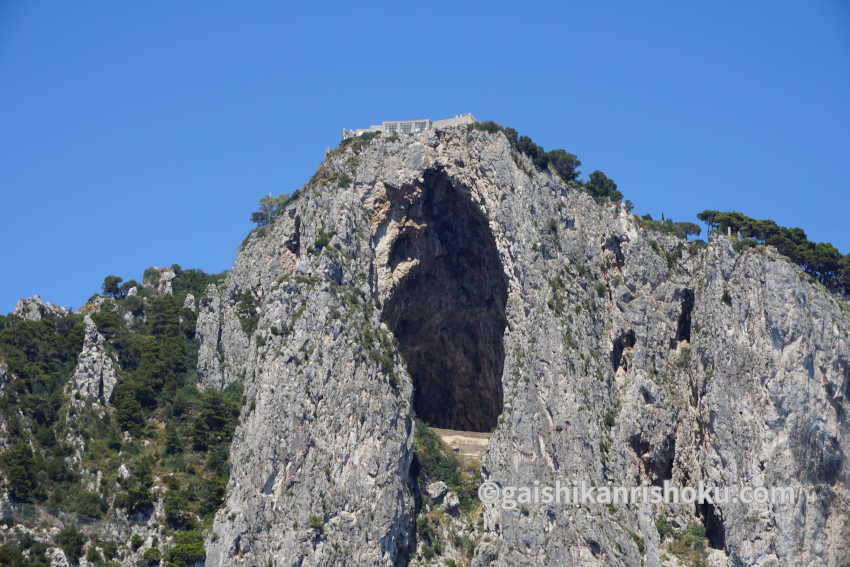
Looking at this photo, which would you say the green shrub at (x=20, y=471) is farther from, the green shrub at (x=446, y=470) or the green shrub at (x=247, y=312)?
the green shrub at (x=446, y=470)

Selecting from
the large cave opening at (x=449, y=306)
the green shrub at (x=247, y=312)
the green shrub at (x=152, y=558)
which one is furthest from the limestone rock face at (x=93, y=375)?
the large cave opening at (x=449, y=306)

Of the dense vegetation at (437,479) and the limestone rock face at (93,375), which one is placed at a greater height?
the limestone rock face at (93,375)

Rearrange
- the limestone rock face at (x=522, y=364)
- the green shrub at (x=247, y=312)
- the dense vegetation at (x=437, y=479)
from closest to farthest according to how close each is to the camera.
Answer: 1. the limestone rock face at (x=522, y=364)
2. the dense vegetation at (x=437, y=479)
3. the green shrub at (x=247, y=312)

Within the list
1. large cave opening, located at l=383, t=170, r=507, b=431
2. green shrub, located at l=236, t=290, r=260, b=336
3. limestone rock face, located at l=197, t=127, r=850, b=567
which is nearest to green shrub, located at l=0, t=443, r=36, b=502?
limestone rock face, located at l=197, t=127, r=850, b=567

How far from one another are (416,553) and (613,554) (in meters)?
11.5

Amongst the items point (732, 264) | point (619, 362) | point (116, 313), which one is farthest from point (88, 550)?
point (732, 264)

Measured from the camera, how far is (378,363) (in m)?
90.9

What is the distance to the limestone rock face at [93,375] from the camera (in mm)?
96875

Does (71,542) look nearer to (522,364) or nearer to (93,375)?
(93,375)

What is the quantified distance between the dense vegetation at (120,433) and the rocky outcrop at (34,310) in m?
1.26

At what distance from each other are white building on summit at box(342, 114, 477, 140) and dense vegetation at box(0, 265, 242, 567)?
18546mm

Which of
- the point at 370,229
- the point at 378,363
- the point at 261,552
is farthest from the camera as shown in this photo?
the point at 370,229

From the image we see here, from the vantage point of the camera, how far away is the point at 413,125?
331 ft

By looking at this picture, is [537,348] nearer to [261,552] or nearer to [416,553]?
[416,553]
